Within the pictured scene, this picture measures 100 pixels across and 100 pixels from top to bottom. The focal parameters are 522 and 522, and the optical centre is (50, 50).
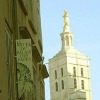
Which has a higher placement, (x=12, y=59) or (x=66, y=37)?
(x=66, y=37)

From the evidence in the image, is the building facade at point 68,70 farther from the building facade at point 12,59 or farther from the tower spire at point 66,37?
the building facade at point 12,59

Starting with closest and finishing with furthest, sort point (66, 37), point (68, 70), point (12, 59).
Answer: point (12, 59) → point (68, 70) → point (66, 37)

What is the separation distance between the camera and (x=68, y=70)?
12962 centimetres

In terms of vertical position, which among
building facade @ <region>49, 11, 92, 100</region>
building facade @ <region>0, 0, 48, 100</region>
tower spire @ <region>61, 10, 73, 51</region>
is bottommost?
building facade @ <region>0, 0, 48, 100</region>

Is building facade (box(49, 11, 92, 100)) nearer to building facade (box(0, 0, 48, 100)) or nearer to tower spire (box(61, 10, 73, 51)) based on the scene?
tower spire (box(61, 10, 73, 51))

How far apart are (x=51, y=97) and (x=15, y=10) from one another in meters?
115

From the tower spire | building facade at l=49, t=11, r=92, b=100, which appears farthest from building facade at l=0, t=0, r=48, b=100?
the tower spire

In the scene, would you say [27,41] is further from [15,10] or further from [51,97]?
[51,97]

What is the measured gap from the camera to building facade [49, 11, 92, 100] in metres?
128

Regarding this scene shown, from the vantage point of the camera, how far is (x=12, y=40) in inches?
552

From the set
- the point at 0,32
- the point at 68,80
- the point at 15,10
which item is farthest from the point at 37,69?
the point at 68,80

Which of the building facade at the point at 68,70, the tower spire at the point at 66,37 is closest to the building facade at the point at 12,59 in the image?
the building facade at the point at 68,70

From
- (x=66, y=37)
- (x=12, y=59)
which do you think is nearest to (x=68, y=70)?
(x=66, y=37)

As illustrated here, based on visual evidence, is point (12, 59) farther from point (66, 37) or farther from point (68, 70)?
point (66, 37)
